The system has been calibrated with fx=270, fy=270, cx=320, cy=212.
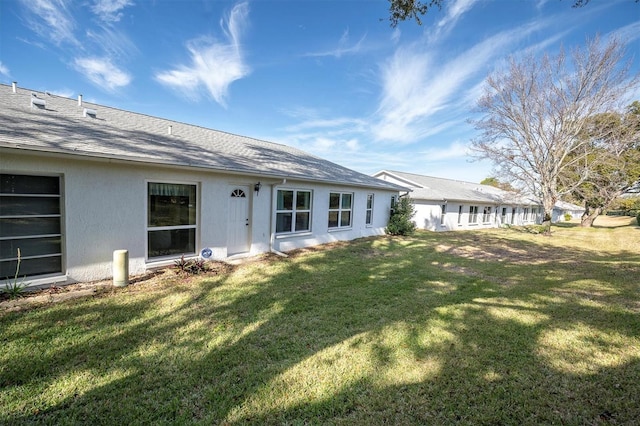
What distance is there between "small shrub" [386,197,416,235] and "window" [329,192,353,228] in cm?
318

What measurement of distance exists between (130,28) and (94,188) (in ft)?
21.9

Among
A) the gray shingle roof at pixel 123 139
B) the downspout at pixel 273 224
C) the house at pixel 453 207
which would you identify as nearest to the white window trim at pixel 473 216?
the house at pixel 453 207

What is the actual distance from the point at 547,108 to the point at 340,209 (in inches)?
670

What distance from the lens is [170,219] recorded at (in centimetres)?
675

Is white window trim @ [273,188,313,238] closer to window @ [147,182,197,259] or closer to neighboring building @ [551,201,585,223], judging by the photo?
window @ [147,182,197,259]

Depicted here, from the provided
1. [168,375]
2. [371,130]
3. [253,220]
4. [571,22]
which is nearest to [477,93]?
[371,130]

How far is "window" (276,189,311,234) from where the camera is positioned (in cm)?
938

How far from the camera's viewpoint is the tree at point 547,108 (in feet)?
54.3

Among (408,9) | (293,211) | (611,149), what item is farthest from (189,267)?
(611,149)

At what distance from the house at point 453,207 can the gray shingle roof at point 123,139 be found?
10.7 metres

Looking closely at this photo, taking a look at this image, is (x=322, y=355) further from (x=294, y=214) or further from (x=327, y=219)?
(x=327, y=219)

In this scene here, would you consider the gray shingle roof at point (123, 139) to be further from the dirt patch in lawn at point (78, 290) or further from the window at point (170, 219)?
the dirt patch in lawn at point (78, 290)

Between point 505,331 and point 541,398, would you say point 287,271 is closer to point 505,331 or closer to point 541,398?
point 505,331

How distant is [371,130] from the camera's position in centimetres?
2086
